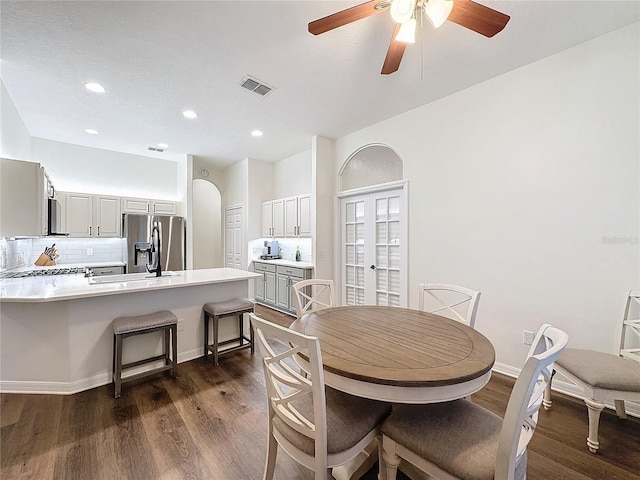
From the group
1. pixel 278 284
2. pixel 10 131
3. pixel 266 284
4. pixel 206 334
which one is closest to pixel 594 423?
pixel 206 334

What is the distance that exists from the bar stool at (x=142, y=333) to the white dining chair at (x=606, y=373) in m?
3.14

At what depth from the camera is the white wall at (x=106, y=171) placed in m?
4.64

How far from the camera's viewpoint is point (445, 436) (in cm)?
114

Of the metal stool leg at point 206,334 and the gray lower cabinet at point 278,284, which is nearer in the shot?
the metal stool leg at point 206,334

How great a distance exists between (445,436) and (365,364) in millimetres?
424

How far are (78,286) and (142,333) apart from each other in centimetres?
76

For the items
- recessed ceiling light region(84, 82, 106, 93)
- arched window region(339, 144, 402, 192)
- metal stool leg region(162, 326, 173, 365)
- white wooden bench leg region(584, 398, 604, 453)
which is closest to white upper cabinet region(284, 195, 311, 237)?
arched window region(339, 144, 402, 192)

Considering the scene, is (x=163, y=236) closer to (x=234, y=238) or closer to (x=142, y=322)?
(x=234, y=238)

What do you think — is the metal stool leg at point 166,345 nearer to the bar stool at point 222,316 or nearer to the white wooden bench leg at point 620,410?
the bar stool at point 222,316

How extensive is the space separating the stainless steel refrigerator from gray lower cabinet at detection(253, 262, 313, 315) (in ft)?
4.81

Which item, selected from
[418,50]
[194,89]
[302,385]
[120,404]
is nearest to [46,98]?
[194,89]

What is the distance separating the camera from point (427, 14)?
158 cm

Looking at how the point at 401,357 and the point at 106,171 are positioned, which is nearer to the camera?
the point at 401,357

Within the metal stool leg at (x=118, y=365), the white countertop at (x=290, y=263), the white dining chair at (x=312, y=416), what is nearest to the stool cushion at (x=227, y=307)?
the metal stool leg at (x=118, y=365)
